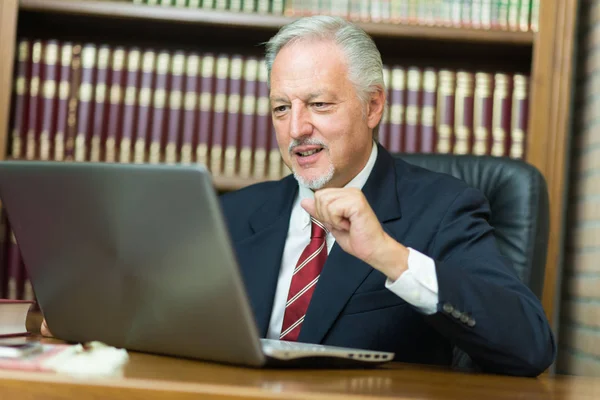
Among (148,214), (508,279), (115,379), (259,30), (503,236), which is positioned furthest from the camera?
(259,30)

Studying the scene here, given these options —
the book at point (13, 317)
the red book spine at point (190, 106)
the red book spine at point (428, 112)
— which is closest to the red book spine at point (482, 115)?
the red book spine at point (428, 112)

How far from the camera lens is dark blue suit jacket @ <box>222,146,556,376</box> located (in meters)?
1.08

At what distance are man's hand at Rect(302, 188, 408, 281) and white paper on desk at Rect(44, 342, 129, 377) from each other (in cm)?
33

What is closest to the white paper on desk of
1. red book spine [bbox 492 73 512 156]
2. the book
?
the book

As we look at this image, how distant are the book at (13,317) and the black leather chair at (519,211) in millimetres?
922

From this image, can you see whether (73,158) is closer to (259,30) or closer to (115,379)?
(259,30)

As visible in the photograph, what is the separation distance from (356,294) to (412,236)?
0.50ft

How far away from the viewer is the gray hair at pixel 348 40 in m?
1.60

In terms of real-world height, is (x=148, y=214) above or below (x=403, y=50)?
below

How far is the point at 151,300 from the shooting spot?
908 millimetres

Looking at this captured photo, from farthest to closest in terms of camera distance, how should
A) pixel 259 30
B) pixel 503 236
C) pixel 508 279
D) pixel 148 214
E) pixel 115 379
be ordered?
pixel 259 30 → pixel 503 236 → pixel 508 279 → pixel 148 214 → pixel 115 379

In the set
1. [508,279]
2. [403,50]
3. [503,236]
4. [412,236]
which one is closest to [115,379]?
[508,279]

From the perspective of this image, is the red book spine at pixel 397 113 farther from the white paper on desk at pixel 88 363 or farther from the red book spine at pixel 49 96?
the white paper on desk at pixel 88 363

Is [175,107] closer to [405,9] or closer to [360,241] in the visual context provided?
[405,9]
